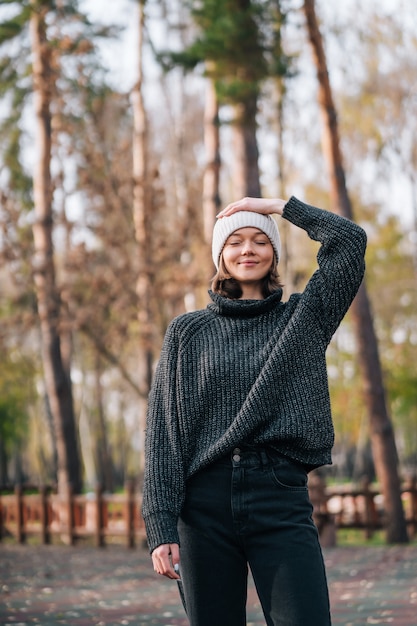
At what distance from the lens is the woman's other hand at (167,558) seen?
10.5 ft

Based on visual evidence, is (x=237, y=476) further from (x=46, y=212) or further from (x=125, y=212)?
(x=46, y=212)

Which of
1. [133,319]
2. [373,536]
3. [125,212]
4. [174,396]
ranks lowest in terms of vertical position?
[373,536]

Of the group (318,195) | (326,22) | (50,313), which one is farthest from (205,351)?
(318,195)

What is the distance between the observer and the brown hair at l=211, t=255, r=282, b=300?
140 inches

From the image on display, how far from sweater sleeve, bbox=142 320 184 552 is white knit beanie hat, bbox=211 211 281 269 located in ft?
1.07

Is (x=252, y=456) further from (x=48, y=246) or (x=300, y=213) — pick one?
(x=48, y=246)

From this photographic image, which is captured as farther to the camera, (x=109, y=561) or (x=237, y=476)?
(x=109, y=561)

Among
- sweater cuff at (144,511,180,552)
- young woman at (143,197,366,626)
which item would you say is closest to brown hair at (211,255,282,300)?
young woman at (143,197,366,626)

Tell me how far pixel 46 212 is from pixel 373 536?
9.03 metres

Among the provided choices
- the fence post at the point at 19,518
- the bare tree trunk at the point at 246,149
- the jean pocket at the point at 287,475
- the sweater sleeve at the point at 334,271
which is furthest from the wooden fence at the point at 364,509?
the jean pocket at the point at 287,475

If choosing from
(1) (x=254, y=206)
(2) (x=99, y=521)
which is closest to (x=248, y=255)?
(1) (x=254, y=206)

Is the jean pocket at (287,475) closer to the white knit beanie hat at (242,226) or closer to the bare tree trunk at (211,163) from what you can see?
the white knit beanie hat at (242,226)

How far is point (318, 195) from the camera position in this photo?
96.4 ft

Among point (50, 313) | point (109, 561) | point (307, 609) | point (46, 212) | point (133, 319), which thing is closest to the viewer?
point (307, 609)
